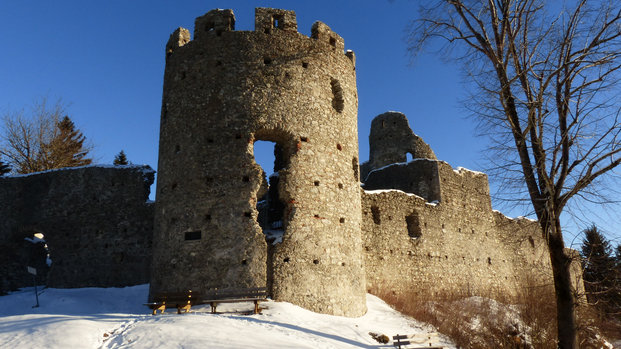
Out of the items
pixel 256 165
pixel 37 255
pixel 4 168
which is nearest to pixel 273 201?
pixel 256 165

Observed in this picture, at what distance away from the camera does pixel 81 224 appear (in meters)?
15.0

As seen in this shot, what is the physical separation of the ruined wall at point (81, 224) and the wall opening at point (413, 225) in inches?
365

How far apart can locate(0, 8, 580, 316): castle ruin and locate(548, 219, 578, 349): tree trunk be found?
2.01 ft

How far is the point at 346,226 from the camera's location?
11.9 metres

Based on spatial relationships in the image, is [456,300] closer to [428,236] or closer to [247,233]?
[428,236]

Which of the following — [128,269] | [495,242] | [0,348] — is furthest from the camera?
[495,242]

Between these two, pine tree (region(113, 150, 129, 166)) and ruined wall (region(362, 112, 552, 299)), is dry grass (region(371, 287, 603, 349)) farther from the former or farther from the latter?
pine tree (region(113, 150, 129, 166))

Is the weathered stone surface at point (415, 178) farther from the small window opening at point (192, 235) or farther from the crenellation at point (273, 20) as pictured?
the small window opening at point (192, 235)

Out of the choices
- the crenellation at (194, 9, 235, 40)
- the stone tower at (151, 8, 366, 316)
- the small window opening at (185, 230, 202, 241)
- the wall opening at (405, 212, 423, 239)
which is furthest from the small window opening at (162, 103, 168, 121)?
the wall opening at (405, 212, 423, 239)

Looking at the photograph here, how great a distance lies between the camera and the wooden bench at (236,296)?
9.76 metres

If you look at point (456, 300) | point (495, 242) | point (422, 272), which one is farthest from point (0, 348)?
point (495, 242)

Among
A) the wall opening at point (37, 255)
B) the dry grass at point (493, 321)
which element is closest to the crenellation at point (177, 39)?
the wall opening at point (37, 255)

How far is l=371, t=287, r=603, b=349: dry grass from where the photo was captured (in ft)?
38.9

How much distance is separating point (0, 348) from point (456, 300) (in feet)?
46.6
